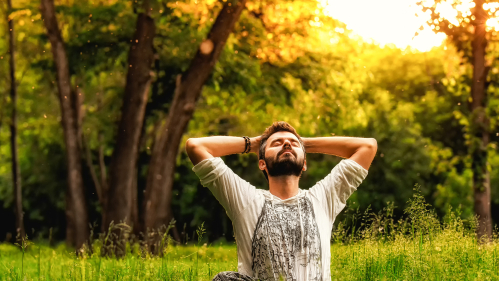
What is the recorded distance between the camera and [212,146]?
3.73m

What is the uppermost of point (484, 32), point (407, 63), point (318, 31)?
point (407, 63)

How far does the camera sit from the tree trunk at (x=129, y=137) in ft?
31.7

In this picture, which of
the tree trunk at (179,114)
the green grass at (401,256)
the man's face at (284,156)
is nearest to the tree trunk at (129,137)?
the tree trunk at (179,114)

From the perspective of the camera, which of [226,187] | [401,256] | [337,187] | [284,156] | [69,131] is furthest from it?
[69,131]

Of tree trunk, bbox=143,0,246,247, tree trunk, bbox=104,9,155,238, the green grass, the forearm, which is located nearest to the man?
the forearm

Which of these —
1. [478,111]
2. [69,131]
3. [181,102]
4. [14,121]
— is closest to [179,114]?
[181,102]

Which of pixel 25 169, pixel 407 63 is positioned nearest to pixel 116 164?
pixel 25 169

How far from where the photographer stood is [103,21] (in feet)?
37.6

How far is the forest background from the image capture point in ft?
32.6

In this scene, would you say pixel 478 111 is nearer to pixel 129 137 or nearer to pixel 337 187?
pixel 129 137

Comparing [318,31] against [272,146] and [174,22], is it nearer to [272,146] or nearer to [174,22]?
[174,22]

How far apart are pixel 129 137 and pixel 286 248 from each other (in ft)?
22.6

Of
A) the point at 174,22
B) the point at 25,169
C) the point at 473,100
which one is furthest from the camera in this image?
the point at 25,169

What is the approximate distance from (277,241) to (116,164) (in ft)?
22.8
